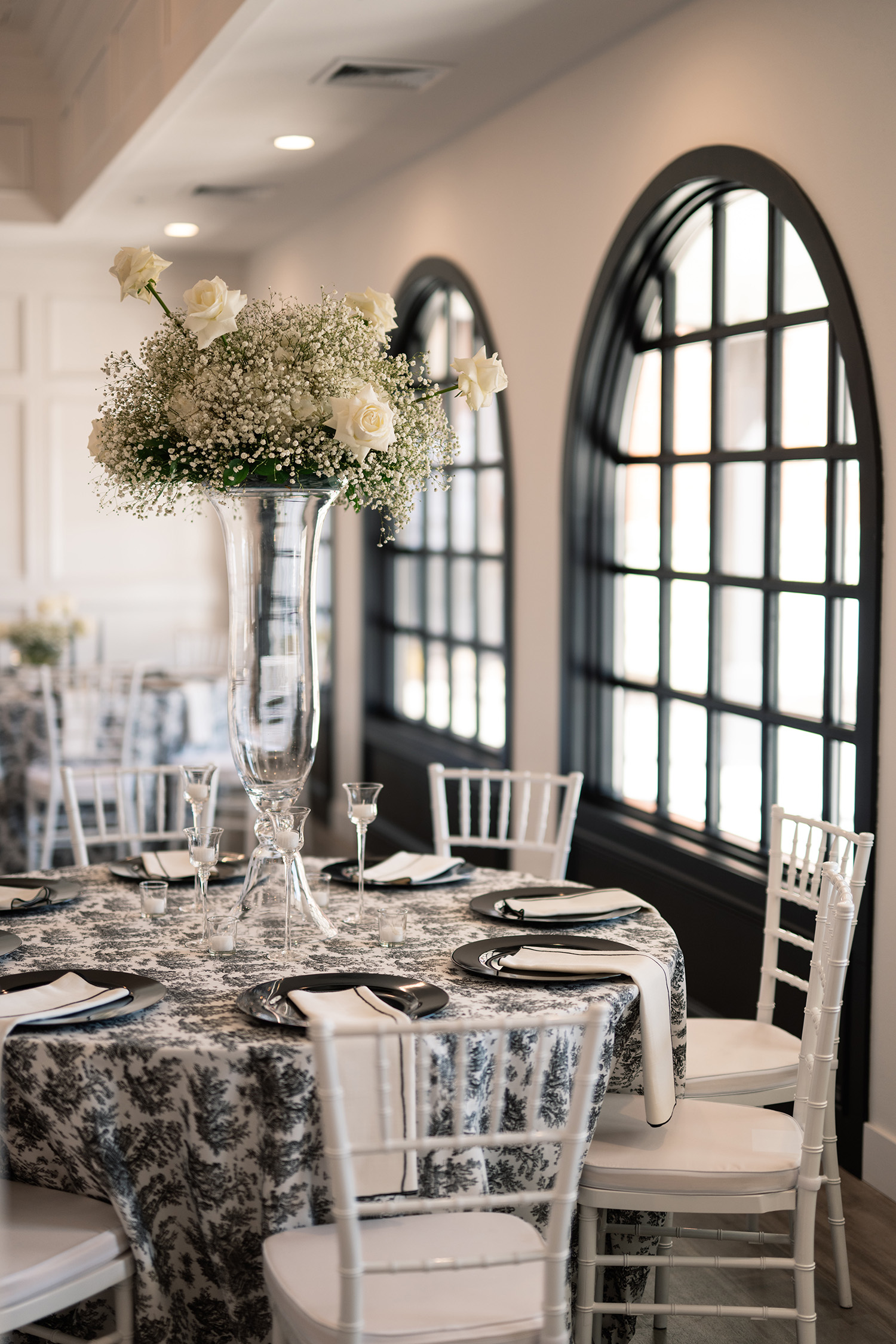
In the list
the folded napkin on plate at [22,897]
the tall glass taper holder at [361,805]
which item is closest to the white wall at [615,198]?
the tall glass taper holder at [361,805]

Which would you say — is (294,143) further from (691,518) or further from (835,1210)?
(835,1210)

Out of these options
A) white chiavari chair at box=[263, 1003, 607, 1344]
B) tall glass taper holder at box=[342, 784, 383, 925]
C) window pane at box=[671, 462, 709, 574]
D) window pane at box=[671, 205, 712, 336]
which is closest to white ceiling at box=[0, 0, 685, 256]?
window pane at box=[671, 205, 712, 336]

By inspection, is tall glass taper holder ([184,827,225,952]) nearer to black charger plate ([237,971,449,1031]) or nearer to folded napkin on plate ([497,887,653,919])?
black charger plate ([237,971,449,1031])

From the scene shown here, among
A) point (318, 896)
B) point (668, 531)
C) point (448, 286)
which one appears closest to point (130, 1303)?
point (318, 896)

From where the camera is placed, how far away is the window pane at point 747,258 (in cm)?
346

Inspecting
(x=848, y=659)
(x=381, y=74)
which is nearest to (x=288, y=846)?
(x=848, y=659)

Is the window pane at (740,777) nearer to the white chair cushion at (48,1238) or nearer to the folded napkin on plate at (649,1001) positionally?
the folded napkin on plate at (649,1001)

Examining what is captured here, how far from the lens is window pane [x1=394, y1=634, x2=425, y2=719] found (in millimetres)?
6051

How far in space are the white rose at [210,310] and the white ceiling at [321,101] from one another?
1667mm

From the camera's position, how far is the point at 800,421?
11.0 feet

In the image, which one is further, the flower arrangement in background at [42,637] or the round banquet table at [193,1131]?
the flower arrangement in background at [42,637]

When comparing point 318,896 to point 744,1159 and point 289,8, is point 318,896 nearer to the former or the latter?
point 744,1159

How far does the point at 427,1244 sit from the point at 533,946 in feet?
1.85

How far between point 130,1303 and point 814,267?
264 centimetres
